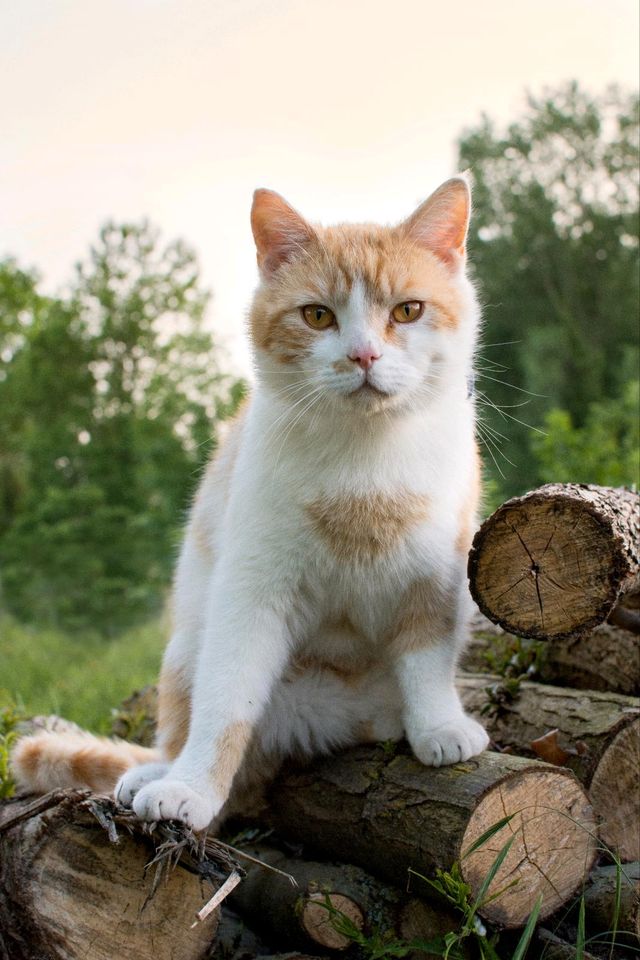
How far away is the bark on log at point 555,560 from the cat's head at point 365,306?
0.37 meters

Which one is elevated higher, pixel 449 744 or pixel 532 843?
pixel 449 744

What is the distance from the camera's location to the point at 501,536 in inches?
71.7

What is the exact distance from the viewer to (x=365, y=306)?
182cm

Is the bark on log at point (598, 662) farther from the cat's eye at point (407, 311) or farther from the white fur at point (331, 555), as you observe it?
the cat's eye at point (407, 311)

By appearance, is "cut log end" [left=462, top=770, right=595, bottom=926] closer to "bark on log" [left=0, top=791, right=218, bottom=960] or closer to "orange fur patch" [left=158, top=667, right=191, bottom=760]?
"bark on log" [left=0, top=791, right=218, bottom=960]

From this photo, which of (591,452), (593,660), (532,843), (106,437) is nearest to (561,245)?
(591,452)

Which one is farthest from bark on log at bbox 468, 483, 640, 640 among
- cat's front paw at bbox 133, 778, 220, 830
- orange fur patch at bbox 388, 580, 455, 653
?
cat's front paw at bbox 133, 778, 220, 830

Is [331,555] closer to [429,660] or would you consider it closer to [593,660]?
[429,660]

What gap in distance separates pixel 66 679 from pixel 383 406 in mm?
3984

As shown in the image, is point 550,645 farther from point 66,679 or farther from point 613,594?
point 66,679

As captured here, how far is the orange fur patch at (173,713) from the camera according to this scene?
6.86 feet

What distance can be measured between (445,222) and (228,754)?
1372mm

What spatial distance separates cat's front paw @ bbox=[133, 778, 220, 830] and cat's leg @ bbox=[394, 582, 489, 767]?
50 cm

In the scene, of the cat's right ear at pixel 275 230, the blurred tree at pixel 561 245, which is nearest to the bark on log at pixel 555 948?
the cat's right ear at pixel 275 230
